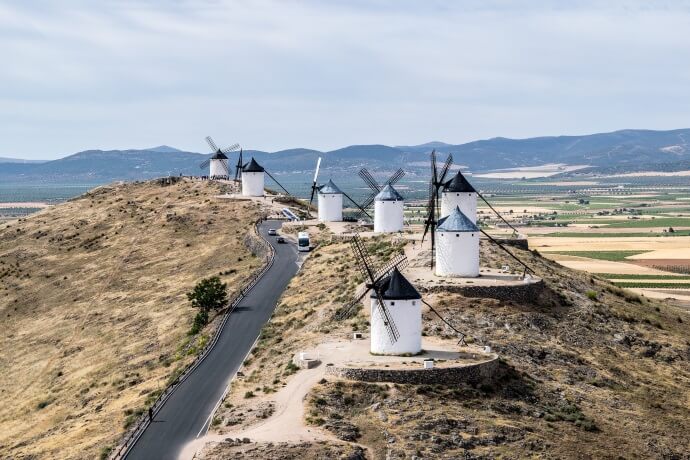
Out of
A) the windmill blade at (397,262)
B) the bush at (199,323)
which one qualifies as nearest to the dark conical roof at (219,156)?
the windmill blade at (397,262)

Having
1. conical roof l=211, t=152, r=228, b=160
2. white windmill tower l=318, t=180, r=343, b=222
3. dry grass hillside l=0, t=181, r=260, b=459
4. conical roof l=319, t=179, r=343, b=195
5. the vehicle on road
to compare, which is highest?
conical roof l=211, t=152, r=228, b=160

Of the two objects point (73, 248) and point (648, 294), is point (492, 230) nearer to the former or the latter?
point (648, 294)

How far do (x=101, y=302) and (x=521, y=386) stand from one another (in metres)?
43.0

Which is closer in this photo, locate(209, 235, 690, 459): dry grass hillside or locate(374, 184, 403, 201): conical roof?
locate(209, 235, 690, 459): dry grass hillside

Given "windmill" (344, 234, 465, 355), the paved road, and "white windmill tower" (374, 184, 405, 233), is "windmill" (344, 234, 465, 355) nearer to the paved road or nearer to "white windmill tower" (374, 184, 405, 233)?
the paved road

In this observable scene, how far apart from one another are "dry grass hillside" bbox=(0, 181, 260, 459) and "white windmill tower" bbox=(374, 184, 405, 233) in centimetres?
1038

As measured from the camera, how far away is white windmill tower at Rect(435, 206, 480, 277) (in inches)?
2400

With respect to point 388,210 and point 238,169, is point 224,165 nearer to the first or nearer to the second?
point 238,169

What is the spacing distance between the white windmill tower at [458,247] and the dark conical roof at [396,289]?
12.7 m

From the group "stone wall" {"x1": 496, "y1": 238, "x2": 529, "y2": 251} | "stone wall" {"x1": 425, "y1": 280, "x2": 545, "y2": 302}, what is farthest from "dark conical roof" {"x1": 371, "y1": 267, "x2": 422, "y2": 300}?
"stone wall" {"x1": 496, "y1": 238, "x2": 529, "y2": 251}

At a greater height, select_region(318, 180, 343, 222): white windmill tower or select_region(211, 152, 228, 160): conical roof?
select_region(211, 152, 228, 160): conical roof

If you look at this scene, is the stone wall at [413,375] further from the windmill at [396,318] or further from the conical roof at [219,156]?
the conical roof at [219,156]

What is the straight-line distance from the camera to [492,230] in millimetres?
192000

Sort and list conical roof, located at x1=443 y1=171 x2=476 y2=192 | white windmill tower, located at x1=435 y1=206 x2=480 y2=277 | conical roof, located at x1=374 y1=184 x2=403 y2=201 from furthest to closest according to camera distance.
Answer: conical roof, located at x1=374 y1=184 x2=403 y2=201
conical roof, located at x1=443 y1=171 x2=476 y2=192
white windmill tower, located at x1=435 y1=206 x2=480 y2=277
